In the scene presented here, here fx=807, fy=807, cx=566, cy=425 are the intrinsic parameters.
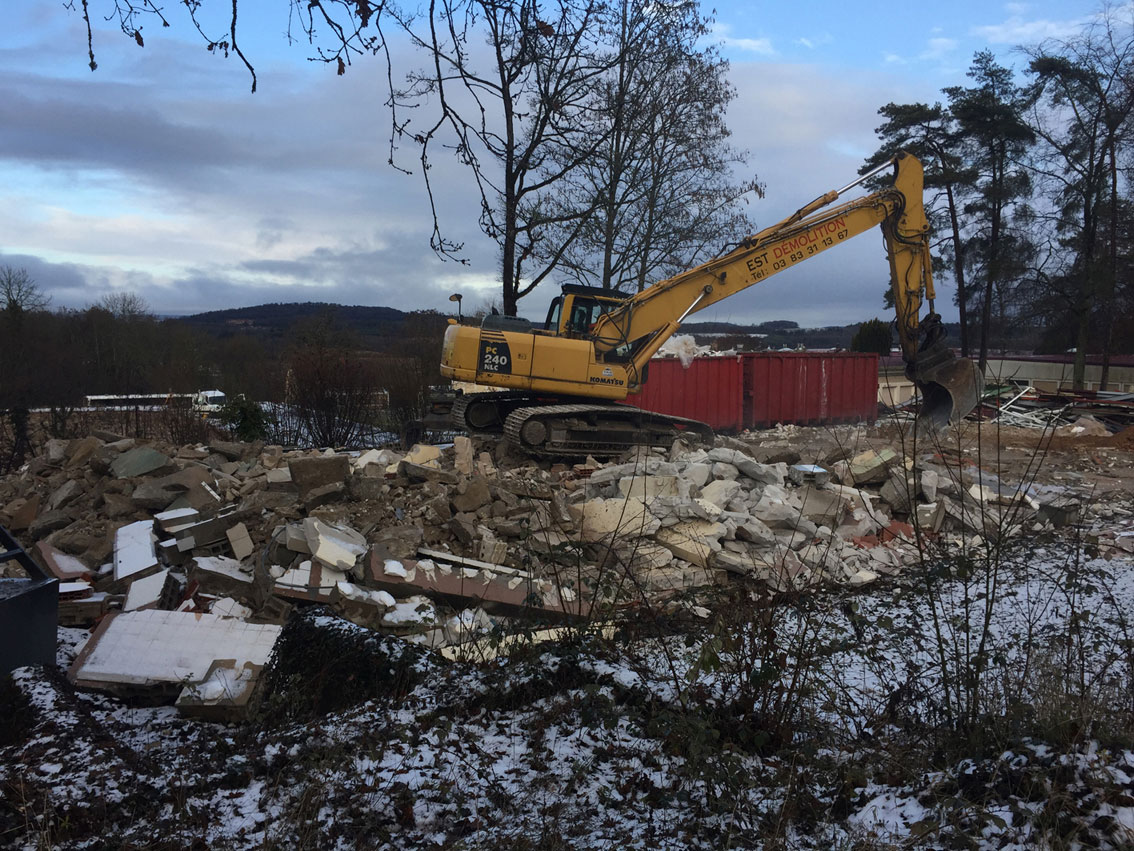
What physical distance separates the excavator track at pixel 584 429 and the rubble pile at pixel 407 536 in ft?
3.54

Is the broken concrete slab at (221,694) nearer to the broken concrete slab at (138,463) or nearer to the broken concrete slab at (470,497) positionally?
the broken concrete slab at (470,497)

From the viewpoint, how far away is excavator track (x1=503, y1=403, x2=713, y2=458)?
1156 centimetres

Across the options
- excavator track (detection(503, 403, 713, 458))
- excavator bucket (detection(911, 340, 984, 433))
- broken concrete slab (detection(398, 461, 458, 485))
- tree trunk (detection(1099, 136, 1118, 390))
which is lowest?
broken concrete slab (detection(398, 461, 458, 485))

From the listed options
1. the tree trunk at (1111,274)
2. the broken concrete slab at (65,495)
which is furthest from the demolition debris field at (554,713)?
the tree trunk at (1111,274)

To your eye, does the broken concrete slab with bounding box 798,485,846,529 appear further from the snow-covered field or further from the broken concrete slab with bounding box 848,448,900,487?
the snow-covered field

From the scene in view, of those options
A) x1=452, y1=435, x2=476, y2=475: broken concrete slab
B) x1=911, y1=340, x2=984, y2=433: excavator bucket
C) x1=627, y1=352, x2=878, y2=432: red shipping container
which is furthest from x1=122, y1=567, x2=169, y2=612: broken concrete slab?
x1=627, y1=352, x2=878, y2=432: red shipping container

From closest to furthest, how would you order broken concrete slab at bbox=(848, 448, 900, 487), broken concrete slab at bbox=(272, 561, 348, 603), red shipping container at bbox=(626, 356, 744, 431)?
broken concrete slab at bbox=(272, 561, 348, 603)
broken concrete slab at bbox=(848, 448, 900, 487)
red shipping container at bbox=(626, 356, 744, 431)

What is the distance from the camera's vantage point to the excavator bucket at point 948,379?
12.2 metres

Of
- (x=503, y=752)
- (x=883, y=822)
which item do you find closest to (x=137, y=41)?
(x=503, y=752)

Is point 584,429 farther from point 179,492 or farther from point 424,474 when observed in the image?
point 179,492

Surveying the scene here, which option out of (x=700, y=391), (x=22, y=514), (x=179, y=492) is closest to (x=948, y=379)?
(x=700, y=391)

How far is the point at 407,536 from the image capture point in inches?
276

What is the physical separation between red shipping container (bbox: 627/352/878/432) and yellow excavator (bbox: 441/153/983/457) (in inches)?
170

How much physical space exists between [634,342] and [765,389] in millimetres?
7789
